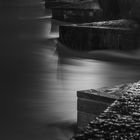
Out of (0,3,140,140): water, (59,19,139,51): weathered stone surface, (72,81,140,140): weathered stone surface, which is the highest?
(72,81,140,140): weathered stone surface

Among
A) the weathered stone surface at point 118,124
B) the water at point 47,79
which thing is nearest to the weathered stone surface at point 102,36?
the water at point 47,79

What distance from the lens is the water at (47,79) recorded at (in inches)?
198

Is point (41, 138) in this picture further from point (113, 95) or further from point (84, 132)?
point (84, 132)

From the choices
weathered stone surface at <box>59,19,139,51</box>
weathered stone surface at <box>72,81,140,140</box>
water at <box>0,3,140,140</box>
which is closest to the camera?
weathered stone surface at <box>72,81,140,140</box>

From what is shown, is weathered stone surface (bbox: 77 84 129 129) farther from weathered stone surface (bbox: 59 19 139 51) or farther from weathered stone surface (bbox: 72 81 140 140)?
weathered stone surface (bbox: 59 19 139 51)

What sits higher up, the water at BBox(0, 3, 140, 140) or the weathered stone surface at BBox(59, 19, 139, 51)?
the weathered stone surface at BBox(59, 19, 139, 51)

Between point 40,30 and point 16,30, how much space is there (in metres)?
0.88

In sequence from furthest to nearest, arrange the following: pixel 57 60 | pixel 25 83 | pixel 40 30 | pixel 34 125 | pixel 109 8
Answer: pixel 40 30
pixel 109 8
pixel 57 60
pixel 25 83
pixel 34 125

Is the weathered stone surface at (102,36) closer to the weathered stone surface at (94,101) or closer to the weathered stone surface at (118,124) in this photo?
the weathered stone surface at (94,101)

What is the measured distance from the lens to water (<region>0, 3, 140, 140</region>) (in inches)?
198

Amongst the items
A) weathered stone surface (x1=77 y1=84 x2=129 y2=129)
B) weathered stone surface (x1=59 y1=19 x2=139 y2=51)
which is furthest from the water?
weathered stone surface (x1=77 y1=84 x2=129 y2=129)

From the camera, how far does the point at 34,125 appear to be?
507cm

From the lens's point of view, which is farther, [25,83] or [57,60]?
[57,60]

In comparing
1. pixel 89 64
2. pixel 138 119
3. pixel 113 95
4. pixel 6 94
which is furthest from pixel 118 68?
pixel 138 119
